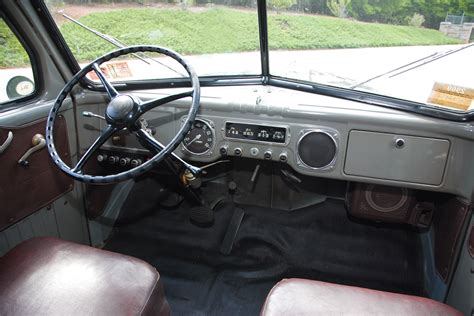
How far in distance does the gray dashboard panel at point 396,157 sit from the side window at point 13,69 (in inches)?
64.3

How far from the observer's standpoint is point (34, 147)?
167 cm

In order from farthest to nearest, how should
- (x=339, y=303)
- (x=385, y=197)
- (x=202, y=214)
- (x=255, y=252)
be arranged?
(x=202, y=214) → (x=255, y=252) → (x=385, y=197) → (x=339, y=303)

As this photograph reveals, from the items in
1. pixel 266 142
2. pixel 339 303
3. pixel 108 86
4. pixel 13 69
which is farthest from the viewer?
pixel 266 142

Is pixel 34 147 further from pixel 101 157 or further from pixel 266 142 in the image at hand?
pixel 266 142

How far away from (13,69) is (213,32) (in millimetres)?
1013

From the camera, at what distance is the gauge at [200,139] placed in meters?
1.90

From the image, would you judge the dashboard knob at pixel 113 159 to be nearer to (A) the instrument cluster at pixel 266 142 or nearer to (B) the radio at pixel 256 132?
(A) the instrument cluster at pixel 266 142

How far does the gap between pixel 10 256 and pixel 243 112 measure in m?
1.17

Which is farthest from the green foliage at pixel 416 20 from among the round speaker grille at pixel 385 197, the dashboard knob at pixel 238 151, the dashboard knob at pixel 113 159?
the dashboard knob at pixel 113 159

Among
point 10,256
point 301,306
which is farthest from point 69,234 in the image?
point 301,306

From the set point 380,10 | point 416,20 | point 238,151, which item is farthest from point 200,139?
point 416,20

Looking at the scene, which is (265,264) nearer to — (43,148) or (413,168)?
(413,168)

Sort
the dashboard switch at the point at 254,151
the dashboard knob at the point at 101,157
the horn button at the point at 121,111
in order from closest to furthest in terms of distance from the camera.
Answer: the horn button at the point at 121,111 → the dashboard switch at the point at 254,151 → the dashboard knob at the point at 101,157

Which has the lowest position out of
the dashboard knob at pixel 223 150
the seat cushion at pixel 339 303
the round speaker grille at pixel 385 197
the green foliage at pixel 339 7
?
the round speaker grille at pixel 385 197
